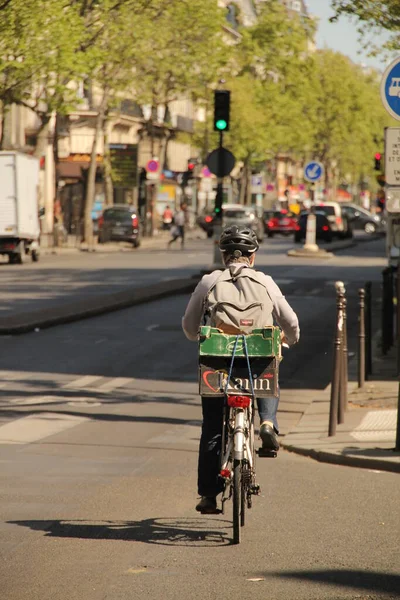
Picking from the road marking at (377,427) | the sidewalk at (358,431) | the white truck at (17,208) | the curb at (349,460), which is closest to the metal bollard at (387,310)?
the sidewalk at (358,431)

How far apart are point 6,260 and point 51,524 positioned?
37010 millimetres

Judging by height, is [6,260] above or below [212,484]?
below

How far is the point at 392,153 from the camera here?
11.5 metres

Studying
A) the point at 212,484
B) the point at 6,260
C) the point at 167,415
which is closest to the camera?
the point at 212,484

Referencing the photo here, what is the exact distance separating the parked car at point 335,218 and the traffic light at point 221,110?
39143mm

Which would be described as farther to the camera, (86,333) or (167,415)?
(86,333)

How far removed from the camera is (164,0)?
43.8 metres

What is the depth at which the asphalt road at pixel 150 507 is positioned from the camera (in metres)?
6.64

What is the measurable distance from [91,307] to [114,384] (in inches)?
355

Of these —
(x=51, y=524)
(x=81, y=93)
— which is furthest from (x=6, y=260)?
(x=51, y=524)

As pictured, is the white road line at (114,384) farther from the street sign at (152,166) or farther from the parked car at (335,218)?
the parked car at (335,218)

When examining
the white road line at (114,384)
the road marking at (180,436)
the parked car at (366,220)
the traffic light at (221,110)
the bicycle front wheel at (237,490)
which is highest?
the traffic light at (221,110)

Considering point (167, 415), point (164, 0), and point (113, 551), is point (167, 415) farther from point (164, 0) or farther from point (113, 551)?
point (164, 0)

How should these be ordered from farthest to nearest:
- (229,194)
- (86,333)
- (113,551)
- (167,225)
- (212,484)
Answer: (229,194), (167,225), (86,333), (212,484), (113,551)
